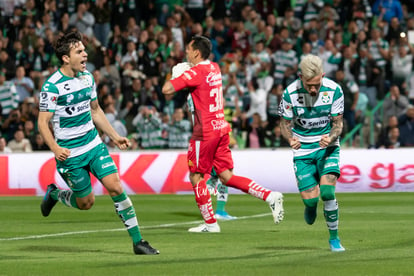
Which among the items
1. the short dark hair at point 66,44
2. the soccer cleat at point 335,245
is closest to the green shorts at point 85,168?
the short dark hair at point 66,44

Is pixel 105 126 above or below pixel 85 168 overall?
above

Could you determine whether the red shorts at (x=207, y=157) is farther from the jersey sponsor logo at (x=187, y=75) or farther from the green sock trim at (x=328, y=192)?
the green sock trim at (x=328, y=192)

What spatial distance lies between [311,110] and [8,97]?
1549 cm

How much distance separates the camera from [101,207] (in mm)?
18500

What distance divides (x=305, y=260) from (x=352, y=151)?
1149 centimetres

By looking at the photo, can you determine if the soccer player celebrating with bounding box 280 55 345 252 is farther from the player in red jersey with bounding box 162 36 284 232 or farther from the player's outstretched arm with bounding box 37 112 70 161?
the player's outstretched arm with bounding box 37 112 70 161

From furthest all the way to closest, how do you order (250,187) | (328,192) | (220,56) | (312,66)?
1. (220,56)
2. (250,187)
3. (328,192)
4. (312,66)

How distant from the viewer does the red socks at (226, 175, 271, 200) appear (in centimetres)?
1251

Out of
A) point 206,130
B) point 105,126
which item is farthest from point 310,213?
point 105,126

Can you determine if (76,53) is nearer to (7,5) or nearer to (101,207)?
(101,207)

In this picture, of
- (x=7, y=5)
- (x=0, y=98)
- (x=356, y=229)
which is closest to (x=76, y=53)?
(x=356, y=229)

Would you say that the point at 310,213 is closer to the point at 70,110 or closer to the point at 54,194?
the point at 70,110

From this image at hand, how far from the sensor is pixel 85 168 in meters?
11.3

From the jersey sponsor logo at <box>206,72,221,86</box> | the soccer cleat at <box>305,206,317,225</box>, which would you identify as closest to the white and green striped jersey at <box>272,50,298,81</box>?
the jersey sponsor logo at <box>206,72,221,86</box>
